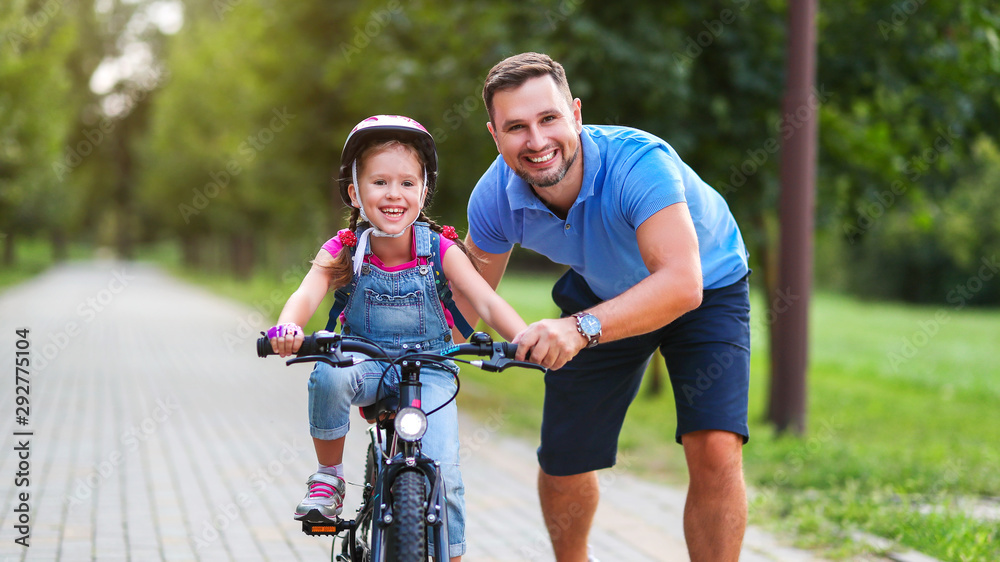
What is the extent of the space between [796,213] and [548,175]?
461cm

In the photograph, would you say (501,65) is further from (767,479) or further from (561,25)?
(561,25)

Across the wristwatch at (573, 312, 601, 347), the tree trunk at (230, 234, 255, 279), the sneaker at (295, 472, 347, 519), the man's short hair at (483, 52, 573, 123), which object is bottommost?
the sneaker at (295, 472, 347, 519)

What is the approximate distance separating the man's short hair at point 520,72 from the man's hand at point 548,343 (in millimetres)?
807

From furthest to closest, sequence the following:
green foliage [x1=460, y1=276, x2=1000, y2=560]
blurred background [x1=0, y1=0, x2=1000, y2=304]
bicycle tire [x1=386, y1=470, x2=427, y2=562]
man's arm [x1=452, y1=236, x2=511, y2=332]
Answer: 1. blurred background [x1=0, y1=0, x2=1000, y2=304]
2. green foliage [x1=460, y1=276, x2=1000, y2=560]
3. man's arm [x1=452, y1=236, x2=511, y2=332]
4. bicycle tire [x1=386, y1=470, x2=427, y2=562]

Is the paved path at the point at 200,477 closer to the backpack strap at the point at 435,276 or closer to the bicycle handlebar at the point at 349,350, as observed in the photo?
the backpack strap at the point at 435,276

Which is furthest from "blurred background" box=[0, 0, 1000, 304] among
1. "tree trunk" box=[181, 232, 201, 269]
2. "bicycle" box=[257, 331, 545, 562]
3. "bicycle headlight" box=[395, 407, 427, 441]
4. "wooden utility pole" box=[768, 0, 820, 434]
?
"tree trunk" box=[181, 232, 201, 269]

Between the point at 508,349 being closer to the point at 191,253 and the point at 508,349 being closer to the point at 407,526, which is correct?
the point at 407,526

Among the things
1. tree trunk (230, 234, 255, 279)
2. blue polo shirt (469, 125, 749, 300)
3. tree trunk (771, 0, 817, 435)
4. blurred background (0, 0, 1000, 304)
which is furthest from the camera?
tree trunk (230, 234, 255, 279)

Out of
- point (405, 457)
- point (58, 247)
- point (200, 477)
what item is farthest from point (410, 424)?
point (58, 247)

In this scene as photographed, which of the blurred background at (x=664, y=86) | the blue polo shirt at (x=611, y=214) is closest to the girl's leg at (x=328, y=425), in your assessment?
the blue polo shirt at (x=611, y=214)

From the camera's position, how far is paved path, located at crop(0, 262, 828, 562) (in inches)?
181

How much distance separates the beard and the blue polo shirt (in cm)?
10

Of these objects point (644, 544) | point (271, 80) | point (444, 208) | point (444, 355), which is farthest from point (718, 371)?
point (271, 80)

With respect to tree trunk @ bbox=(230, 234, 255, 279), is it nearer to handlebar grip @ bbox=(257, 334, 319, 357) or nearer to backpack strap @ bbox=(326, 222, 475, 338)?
backpack strap @ bbox=(326, 222, 475, 338)
